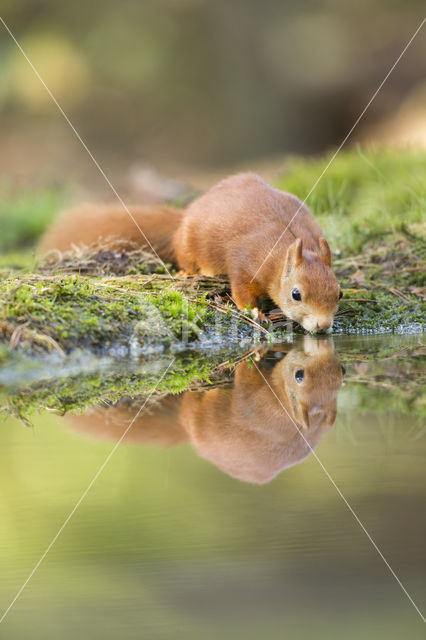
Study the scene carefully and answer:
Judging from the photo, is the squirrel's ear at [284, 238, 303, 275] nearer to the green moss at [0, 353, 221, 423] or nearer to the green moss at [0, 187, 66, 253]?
the green moss at [0, 353, 221, 423]

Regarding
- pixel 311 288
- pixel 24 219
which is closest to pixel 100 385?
pixel 311 288

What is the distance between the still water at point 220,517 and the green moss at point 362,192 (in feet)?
9.93

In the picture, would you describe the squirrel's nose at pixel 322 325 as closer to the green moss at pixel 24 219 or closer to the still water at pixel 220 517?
the still water at pixel 220 517

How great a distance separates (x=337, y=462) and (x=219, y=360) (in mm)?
1552

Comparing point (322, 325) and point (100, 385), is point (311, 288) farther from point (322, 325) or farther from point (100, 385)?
point (100, 385)

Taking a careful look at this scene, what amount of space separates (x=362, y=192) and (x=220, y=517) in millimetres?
5933

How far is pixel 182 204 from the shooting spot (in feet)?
25.0

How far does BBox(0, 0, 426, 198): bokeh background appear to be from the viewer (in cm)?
1407

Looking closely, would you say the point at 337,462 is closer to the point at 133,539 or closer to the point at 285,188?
the point at 133,539

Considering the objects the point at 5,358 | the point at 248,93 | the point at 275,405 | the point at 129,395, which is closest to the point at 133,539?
the point at 275,405

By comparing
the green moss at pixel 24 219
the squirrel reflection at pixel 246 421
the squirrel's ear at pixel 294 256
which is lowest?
the squirrel reflection at pixel 246 421

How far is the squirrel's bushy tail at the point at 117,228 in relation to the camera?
5.06 meters

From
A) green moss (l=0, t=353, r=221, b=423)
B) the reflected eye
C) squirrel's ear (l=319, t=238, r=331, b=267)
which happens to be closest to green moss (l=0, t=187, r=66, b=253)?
squirrel's ear (l=319, t=238, r=331, b=267)

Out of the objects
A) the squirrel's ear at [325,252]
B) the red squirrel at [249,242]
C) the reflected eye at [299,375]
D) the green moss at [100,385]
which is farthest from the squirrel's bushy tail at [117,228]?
the reflected eye at [299,375]
